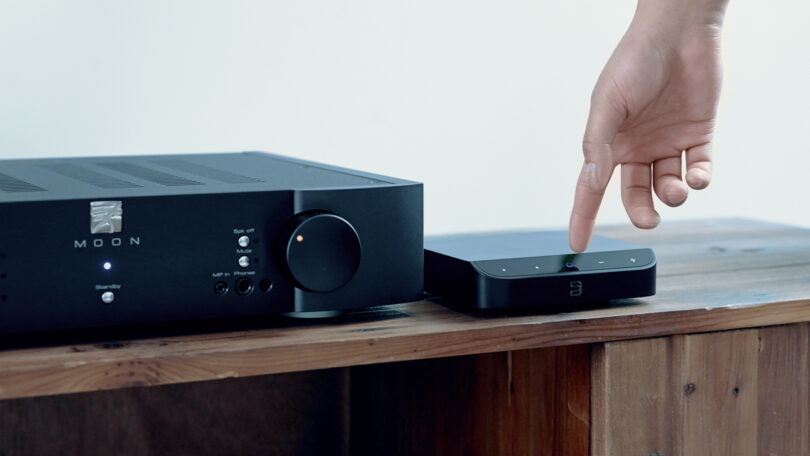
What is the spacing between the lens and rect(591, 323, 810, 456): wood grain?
0.80 metres

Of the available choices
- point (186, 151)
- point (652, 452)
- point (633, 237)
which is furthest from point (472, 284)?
point (186, 151)

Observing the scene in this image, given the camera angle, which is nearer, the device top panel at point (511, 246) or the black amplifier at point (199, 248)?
the black amplifier at point (199, 248)

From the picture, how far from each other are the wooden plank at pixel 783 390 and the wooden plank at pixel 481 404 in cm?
17

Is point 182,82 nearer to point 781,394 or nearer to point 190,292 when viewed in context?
point 190,292

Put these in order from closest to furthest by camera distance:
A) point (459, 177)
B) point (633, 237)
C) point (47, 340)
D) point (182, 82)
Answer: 1. point (47, 340)
2. point (633, 237)
3. point (182, 82)
4. point (459, 177)

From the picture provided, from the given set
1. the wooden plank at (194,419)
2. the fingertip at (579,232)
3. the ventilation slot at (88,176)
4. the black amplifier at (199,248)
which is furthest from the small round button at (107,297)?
the wooden plank at (194,419)

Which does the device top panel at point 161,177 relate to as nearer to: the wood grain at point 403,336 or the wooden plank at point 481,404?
the wood grain at point 403,336

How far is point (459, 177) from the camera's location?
1.65m

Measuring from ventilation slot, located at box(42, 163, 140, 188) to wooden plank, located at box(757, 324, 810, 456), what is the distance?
1.85ft

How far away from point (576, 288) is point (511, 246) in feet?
0.35

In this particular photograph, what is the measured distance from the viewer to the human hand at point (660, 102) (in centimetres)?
83

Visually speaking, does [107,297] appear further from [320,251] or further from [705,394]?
[705,394]

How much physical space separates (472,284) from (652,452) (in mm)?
219

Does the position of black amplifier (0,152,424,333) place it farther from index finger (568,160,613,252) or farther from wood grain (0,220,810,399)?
index finger (568,160,613,252)
